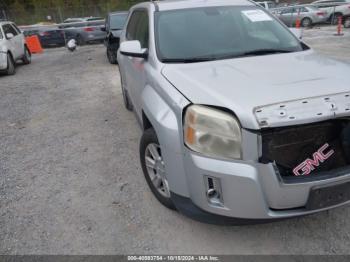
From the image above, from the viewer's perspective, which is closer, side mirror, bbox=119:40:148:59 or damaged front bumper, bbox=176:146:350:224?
damaged front bumper, bbox=176:146:350:224

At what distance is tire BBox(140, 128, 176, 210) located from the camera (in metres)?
2.76

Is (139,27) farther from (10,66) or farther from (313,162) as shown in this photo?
(10,66)

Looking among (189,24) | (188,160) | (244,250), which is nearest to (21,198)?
(188,160)

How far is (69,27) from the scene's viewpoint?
732 inches

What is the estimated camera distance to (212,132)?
2.10 meters

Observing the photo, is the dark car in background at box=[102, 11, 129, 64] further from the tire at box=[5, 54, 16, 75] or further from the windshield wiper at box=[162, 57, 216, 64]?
the windshield wiper at box=[162, 57, 216, 64]

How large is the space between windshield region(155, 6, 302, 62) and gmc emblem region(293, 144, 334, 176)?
1.23 m

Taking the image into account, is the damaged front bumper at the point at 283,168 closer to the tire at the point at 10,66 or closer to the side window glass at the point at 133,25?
the side window glass at the point at 133,25

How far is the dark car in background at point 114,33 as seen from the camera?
10.0m

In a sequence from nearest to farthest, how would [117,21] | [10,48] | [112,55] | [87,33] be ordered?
[10,48] → [112,55] → [117,21] → [87,33]

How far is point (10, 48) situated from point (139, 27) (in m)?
7.80

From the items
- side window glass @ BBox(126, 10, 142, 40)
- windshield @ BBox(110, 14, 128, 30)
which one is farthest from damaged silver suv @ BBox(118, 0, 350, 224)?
windshield @ BBox(110, 14, 128, 30)

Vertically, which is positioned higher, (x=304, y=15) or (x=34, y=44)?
(x=34, y=44)

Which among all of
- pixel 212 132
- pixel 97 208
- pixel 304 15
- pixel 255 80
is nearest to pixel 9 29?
pixel 97 208
